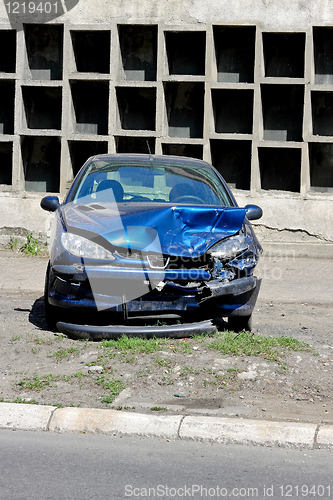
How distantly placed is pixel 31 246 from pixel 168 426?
740 cm

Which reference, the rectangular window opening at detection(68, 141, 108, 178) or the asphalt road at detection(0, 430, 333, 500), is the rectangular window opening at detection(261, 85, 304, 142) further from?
the asphalt road at detection(0, 430, 333, 500)

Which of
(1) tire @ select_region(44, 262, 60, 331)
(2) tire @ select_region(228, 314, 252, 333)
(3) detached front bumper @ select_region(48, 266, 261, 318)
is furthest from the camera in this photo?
(2) tire @ select_region(228, 314, 252, 333)

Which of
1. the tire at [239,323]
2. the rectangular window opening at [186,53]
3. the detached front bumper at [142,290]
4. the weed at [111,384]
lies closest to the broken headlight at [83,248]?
the detached front bumper at [142,290]

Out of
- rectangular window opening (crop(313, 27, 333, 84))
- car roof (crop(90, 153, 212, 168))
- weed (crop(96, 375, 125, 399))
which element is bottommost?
weed (crop(96, 375, 125, 399))

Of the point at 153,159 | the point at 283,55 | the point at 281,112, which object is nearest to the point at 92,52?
the point at 283,55

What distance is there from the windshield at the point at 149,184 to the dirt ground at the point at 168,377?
138 centimetres

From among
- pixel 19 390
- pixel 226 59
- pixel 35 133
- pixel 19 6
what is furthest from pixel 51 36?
pixel 19 390

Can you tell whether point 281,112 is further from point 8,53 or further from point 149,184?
point 149,184

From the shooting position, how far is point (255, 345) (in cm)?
509

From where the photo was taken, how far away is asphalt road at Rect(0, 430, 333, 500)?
317 centimetres

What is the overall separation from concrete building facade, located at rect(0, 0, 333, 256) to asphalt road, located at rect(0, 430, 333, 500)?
7.18 m

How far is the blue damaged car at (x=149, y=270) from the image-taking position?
5.07 m

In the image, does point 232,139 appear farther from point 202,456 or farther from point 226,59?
point 202,456

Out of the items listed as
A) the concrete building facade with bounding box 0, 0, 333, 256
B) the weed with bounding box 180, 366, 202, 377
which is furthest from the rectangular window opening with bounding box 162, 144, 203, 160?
the weed with bounding box 180, 366, 202, 377
